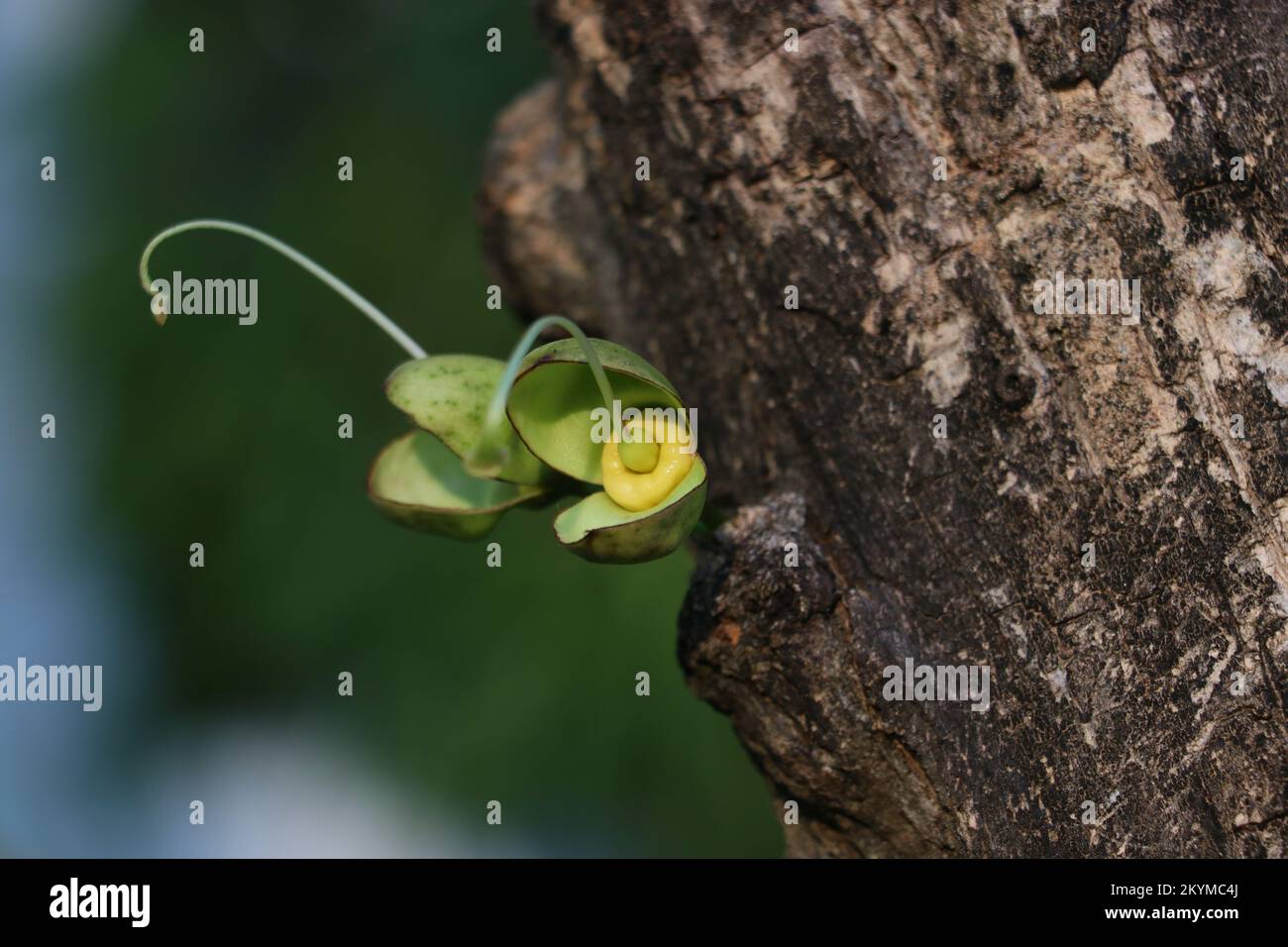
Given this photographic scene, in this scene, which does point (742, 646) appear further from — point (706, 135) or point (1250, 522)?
point (706, 135)

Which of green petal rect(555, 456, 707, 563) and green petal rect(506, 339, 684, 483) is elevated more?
green petal rect(506, 339, 684, 483)

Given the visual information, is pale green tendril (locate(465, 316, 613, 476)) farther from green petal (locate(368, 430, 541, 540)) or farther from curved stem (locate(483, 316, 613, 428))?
green petal (locate(368, 430, 541, 540))

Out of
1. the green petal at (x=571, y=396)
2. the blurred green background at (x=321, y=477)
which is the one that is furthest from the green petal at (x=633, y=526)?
the blurred green background at (x=321, y=477)

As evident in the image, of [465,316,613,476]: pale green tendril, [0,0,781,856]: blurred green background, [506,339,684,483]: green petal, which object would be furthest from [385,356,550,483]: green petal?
[0,0,781,856]: blurred green background

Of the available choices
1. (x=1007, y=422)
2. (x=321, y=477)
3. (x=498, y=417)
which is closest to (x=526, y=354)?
(x=498, y=417)

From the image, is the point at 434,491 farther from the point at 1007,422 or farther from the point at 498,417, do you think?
the point at 1007,422
